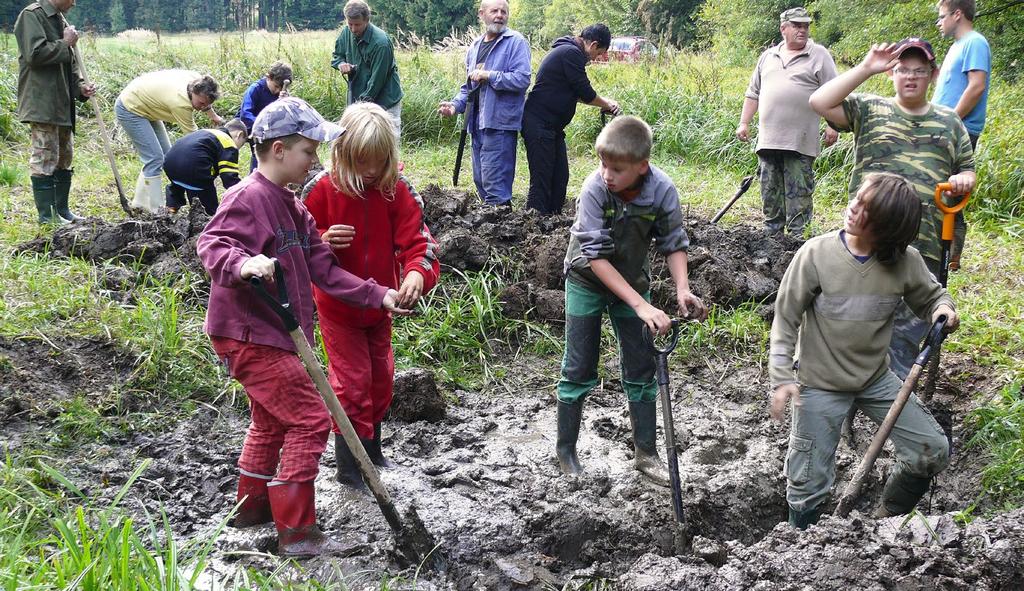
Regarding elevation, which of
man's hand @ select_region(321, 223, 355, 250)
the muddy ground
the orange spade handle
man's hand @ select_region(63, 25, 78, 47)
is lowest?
the muddy ground

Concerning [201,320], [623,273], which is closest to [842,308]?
[623,273]

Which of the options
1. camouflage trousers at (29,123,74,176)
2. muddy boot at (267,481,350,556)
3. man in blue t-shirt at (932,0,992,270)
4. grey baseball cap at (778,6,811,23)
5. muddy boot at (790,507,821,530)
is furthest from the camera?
camouflage trousers at (29,123,74,176)

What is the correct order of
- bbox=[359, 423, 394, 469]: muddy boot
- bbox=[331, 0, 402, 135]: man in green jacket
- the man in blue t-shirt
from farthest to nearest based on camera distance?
bbox=[331, 0, 402, 135]: man in green jacket, the man in blue t-shirt, bbox=[359, 423, 394, 469]: muddy boot

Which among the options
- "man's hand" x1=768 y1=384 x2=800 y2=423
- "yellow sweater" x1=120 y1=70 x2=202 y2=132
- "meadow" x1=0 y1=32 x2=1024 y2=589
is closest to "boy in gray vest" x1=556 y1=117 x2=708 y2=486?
"man's hand" x1=768 y1=384 x2=800 y2=423

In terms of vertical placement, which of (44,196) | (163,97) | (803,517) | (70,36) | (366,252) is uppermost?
(70,36)

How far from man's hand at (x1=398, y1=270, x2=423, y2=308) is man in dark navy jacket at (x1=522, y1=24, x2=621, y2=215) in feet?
14.7

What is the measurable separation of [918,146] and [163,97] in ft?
21.9

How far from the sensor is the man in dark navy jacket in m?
7.63

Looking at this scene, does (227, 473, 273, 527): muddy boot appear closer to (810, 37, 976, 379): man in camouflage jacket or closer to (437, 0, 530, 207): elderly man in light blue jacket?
(810, 37, 976, 379): man in camouflage jacket

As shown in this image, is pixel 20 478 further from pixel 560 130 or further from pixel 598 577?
pixel 560 130

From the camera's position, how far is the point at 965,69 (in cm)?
576

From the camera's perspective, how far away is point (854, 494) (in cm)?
330

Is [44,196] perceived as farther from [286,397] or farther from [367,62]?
[286,397]

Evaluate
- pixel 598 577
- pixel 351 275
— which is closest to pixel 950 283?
pixel 598 577
